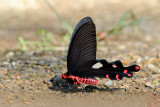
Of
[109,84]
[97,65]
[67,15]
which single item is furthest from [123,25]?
[67,15]

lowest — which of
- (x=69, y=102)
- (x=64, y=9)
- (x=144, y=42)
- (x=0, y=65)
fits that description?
(x=69, y=102)

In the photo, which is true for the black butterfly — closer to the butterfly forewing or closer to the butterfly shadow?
the butterfly forewing

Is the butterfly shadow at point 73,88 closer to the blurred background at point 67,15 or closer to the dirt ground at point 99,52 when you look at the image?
the dirt ground at point 99,52

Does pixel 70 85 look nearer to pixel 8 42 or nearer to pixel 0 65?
pixel 0 65

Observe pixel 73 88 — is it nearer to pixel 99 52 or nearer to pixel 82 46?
pixel 82 46

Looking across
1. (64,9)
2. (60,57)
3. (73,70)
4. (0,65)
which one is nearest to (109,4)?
(64,9)

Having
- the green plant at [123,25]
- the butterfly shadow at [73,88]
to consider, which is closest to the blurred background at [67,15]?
the green plant at [123,25]
